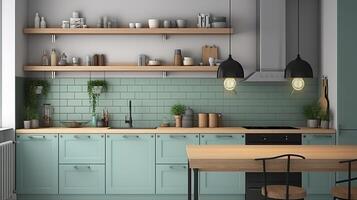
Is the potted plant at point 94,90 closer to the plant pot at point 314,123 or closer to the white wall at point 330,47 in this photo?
the plant pot at point 314,123

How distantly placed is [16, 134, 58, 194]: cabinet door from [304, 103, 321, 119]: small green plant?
131 inches

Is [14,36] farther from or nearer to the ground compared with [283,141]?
farther from the ground

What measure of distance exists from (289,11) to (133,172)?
308 cm

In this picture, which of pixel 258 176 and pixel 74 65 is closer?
pixel 258 176

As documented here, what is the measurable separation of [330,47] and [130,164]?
2.97m

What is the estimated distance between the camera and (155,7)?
282 inches

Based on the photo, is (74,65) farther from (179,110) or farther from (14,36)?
(179,110)

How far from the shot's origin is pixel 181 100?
283 inches

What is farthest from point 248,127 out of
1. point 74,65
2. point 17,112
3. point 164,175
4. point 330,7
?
point 17,112

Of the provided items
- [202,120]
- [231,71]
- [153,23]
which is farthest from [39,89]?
[231,71]

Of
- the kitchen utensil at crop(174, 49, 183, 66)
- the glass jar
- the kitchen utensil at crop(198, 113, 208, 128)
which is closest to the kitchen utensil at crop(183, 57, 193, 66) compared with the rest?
the kitchen utensil at crop(174, 49, 183, 66)

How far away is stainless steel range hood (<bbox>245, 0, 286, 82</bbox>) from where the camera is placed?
6.79m

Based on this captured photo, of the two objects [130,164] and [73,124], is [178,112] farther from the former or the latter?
[73,124]

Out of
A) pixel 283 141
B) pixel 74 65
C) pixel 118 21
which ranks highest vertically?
pixel 118 21
